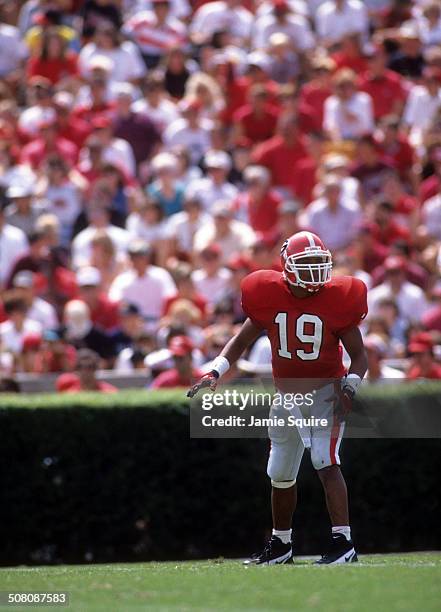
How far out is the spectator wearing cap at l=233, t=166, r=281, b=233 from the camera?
14086 mm

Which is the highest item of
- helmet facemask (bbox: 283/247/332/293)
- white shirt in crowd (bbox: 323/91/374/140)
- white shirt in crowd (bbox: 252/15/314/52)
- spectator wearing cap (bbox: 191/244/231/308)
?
white shirt in crowd (bbox: 252/15/314/52)

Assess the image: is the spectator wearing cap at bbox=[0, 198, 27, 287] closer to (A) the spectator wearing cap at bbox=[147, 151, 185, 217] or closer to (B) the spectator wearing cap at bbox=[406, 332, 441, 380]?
(A) the spectator wearing cap at bbox=[147, 151, 185, 217]

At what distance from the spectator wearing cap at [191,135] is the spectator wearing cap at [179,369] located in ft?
15.4

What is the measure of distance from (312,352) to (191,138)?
825cm

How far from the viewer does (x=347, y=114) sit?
15.4 meters

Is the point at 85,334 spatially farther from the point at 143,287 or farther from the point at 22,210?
the point at 22,210

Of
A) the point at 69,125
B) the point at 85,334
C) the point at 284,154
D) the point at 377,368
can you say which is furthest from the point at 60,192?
the point at 377,368

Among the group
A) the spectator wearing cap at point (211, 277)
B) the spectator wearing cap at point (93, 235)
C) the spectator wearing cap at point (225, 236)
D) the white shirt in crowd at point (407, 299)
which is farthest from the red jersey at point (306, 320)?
the spectator wearing cap at point (93, 235)

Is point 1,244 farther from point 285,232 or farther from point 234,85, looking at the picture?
point 234,85

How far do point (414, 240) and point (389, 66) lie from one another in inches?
146

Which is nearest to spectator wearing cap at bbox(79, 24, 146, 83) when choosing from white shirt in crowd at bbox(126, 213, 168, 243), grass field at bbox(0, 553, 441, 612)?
white shirt in crowd at bbox(126, 213, 168, 243)

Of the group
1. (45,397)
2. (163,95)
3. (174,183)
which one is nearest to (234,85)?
(163,95)

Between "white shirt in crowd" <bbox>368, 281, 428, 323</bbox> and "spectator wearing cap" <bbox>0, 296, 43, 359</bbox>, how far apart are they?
318 centimetres

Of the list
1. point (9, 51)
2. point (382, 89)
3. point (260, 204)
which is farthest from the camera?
point (9, 51)
